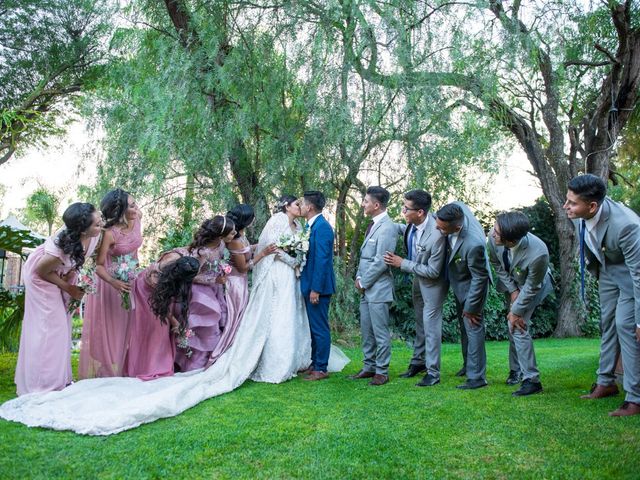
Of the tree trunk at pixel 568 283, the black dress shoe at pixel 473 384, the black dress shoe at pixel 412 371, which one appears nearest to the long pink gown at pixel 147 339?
the black dress shoe at pixel 412 371

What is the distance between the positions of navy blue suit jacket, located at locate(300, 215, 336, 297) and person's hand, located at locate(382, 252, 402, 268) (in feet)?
1.99

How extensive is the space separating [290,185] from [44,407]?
3824 mm

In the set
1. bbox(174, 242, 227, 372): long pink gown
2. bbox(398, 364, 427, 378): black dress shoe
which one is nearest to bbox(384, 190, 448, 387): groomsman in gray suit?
bbox(398, 364, 427, 378): black dress shoe

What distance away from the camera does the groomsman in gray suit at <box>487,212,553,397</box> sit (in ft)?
15.4

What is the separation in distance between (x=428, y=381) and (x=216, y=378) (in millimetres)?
1879

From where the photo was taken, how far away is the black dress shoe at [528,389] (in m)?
4.68

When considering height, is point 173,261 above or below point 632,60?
below

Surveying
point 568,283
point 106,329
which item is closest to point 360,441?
point 106,329

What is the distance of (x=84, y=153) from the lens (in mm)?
7734

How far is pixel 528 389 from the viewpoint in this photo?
471 centimetres

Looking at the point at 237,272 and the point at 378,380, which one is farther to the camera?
the point at 237,272

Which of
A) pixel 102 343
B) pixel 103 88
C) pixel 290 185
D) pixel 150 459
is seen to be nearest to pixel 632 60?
pixel 290 185

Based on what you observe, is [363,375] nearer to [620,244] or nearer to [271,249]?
[271,249]

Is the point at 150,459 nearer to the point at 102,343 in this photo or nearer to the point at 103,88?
the point at 102,343
